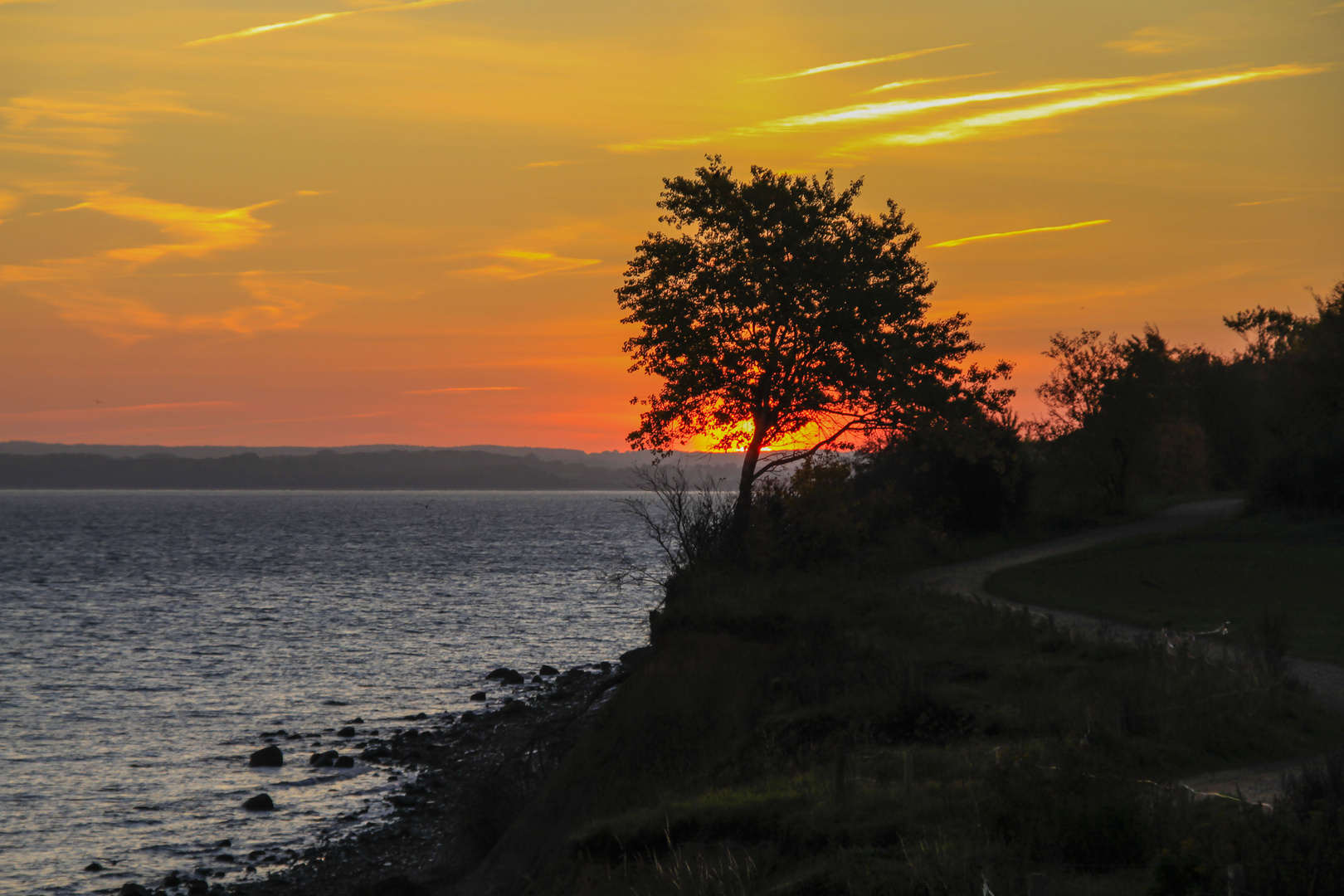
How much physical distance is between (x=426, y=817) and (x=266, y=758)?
253 inches

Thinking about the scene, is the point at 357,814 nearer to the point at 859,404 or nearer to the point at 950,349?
the point at 859,404

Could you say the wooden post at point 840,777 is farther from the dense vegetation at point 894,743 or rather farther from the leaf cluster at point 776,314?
the leaf cluster at point 776,314

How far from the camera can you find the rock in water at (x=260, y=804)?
2175cm

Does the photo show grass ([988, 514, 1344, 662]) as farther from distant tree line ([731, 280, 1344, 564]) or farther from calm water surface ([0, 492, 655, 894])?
calm water surface ([0, 492, 655, 894])

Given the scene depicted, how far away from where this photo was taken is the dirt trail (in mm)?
11180

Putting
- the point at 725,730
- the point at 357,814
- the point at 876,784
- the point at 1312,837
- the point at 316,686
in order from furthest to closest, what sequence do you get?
the point at 316,686 < the point at 357,814 < the point at 725,730 < the point at 876,784 < the point at 1312,837

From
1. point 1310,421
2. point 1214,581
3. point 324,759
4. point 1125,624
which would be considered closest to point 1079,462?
point 1310,421

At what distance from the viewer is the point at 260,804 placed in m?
21.8

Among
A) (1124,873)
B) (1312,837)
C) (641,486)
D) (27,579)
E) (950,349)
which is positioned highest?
(950,349)

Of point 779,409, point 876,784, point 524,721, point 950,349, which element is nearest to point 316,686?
point 524,721

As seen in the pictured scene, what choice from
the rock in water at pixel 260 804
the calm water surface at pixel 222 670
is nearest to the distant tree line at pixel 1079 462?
the calm water surface at pixel 222 670

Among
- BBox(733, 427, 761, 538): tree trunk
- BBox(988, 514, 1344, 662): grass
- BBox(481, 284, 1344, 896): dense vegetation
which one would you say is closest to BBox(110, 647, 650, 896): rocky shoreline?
BBox(481, 284, 1344, 896): dense vegetation

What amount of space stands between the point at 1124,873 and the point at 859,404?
22.1m

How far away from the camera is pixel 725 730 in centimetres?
1788
